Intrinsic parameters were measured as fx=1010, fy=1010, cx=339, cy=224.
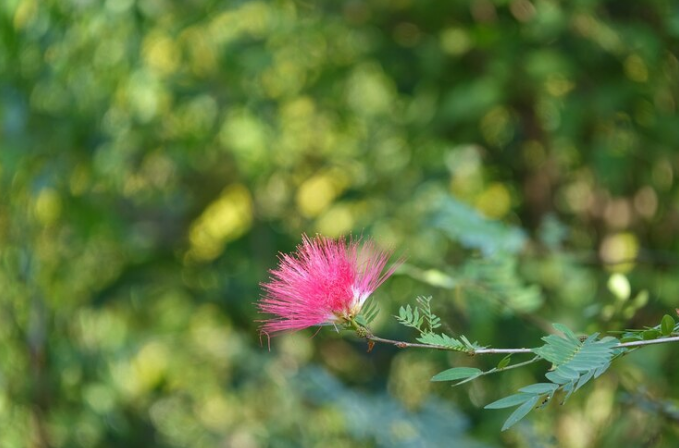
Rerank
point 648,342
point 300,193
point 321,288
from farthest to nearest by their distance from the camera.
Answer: point 300,193 → point 321,288 → point 648,342

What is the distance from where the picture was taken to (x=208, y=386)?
121 inches

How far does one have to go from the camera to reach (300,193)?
10.1 feet

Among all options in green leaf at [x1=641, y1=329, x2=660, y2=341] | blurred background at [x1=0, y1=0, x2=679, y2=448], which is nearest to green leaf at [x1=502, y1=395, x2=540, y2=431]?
green leaf at [x1=641, y1=329, x2=660, y2=341]

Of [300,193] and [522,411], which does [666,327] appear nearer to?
[522,411]

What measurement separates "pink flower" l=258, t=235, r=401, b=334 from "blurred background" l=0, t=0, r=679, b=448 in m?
1.11

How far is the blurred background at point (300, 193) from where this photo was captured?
2.30 meters

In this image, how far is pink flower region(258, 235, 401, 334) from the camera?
0.90 meters

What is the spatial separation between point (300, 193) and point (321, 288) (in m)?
2.19

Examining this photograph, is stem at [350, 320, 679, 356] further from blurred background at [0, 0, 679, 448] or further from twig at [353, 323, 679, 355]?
blurred background at [0, 0, 679, 448]

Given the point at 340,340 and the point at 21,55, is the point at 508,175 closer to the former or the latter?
the point at 340,340

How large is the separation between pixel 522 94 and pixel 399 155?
468 millimetres

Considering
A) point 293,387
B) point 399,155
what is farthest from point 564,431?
point 399,155

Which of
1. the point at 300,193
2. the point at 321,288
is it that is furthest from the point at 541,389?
the point at 300,193

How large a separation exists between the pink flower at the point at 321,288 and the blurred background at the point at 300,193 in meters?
1.11
